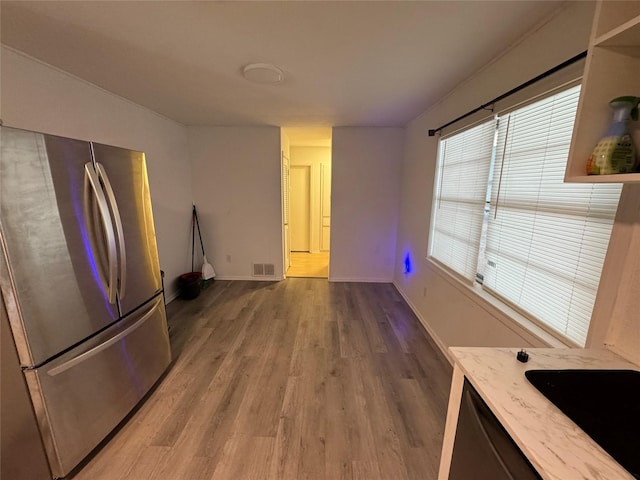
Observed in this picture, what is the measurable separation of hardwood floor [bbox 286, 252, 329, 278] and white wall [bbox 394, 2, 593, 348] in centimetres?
146

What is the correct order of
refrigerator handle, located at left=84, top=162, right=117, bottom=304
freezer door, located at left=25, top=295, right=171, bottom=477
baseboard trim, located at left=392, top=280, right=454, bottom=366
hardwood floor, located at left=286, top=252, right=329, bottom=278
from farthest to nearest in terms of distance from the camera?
hardwood floor, located at left=286, top=252, right=329, bottom=278 < baseboard trim, located at left=392, top=280, right=454, bottom=366 < refrigerator handle, located at left=84, top=162, right=117, bottom=304 < freezer door, located at left=25, top=295, right=171, bottom=477

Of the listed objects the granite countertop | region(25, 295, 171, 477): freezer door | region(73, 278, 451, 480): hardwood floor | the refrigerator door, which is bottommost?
region(73, 278, 451, 480): hardwood floor

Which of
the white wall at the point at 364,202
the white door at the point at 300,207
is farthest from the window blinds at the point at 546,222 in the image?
the white door at the point at 300,207

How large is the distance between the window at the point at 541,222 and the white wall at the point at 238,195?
2.89m

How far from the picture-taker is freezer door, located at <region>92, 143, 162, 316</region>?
1521mm

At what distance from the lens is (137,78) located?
216 cm

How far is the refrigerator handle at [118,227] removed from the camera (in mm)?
1463

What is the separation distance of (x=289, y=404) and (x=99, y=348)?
49.4 inches

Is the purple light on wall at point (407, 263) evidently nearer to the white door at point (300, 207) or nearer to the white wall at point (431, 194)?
the white wall at point (431, 194)

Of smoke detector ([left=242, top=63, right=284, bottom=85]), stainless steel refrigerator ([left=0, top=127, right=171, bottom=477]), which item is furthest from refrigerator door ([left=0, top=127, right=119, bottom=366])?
smoke detector ([left=242, top=63, right=284, bottom=85])

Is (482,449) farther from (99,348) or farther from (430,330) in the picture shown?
(430,330)

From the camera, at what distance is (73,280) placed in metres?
1.32

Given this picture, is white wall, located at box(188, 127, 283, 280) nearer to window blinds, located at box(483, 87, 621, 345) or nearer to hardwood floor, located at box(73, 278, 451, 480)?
hardwood floor, located at box(73, 278, 451, 480)

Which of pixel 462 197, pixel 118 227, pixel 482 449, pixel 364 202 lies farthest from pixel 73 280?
pixel 364 202
